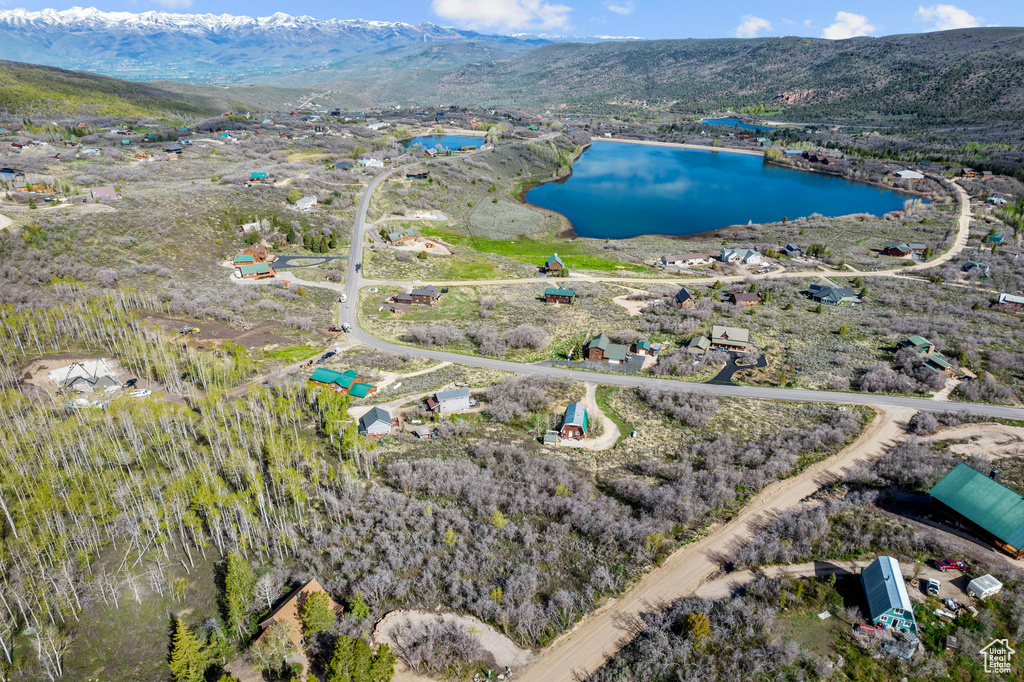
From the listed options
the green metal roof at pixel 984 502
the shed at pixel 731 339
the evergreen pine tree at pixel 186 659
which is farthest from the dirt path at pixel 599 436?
the evergreen pine tree at pixel 186 659

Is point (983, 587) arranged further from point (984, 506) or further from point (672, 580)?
point (672, 580)

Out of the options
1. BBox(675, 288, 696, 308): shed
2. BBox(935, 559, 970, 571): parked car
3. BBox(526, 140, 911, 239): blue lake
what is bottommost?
BBox(935, 559, 970, 571): parked car

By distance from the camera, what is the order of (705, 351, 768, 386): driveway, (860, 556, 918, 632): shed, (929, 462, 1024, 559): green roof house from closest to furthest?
(860, 556, 918, 632): shed, (929, 462, 1024, 559): green roof house, (705, 351, 768, 386): driveway

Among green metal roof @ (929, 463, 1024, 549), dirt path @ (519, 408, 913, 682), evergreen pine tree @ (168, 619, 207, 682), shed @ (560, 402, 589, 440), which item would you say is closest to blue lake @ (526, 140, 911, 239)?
shed @ (560, 402, 589, 440)

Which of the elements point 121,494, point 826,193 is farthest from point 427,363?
point 826,193

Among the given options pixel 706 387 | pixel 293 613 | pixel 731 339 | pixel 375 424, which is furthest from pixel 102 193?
pixel 731 339

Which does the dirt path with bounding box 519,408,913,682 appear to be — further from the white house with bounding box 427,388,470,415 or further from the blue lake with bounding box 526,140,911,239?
the blue lake with bounding box 526,140,911,239
